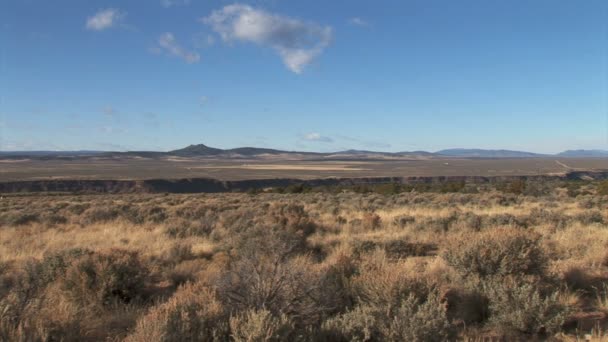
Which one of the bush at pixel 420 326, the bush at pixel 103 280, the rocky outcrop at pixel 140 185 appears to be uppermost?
the bush at pixel 420 326

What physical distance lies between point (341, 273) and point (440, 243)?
502 centimetres

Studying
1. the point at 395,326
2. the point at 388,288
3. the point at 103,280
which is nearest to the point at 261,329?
the point at 395,326

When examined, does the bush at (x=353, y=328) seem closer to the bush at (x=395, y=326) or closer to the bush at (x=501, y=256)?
the bush at (x=395, y=326)

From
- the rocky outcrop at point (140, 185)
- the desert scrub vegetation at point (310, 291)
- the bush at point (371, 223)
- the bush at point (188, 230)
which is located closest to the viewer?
the desert scrub vegetation at point (310, 291)

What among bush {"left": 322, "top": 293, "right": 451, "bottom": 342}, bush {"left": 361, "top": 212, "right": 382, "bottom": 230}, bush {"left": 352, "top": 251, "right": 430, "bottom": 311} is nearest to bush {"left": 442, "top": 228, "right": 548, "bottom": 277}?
bush {"left": 352, "top": 251, "right": 430, "bottom": 311}

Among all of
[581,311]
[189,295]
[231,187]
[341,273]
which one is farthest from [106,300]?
[231,187]

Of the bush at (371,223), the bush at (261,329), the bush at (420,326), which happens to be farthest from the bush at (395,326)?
the bush at (371,223)

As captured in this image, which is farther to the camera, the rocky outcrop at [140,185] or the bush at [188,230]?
the rocky outcrop at [140,185]

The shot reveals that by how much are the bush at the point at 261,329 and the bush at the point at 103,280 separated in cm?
289

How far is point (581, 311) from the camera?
546cm

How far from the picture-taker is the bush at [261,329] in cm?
356

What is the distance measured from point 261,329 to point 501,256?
4.17 m

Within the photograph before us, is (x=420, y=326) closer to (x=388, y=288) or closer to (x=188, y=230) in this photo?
(x=388, y=288)

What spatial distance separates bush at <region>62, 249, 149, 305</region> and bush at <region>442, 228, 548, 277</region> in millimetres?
4819
